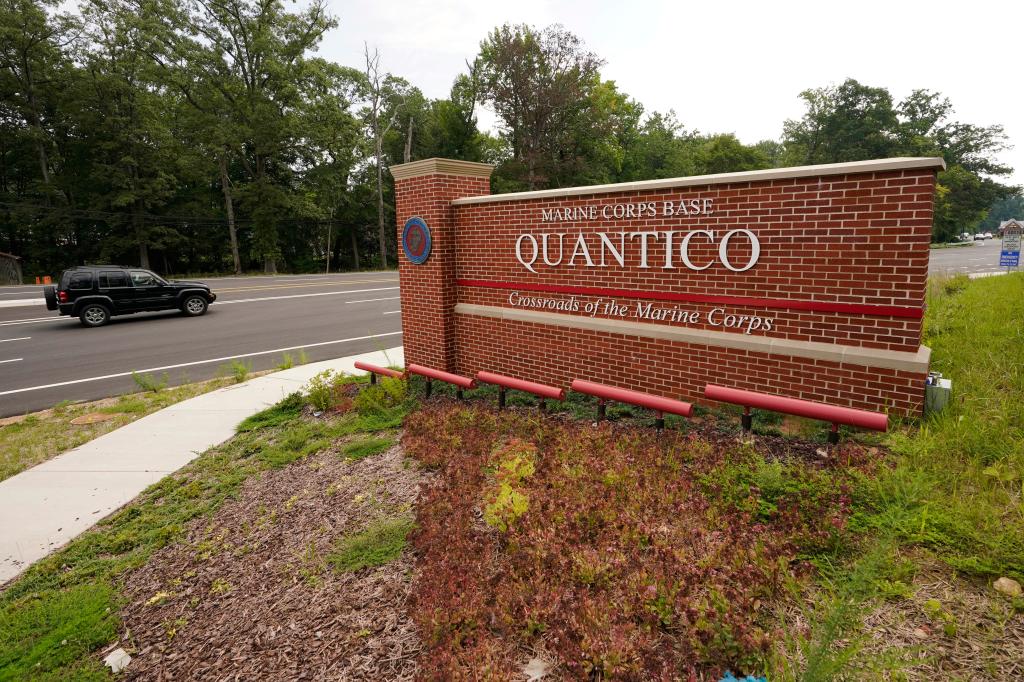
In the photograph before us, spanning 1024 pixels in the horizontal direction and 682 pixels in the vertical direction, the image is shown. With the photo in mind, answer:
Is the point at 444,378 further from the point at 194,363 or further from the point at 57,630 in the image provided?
the point at 194,363

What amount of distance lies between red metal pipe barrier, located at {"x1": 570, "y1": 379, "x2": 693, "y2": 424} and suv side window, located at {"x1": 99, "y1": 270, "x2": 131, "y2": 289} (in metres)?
17.3

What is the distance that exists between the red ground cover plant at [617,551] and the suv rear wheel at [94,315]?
55.5 feet

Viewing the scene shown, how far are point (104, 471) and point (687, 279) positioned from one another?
7165 mm

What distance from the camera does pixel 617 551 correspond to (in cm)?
371

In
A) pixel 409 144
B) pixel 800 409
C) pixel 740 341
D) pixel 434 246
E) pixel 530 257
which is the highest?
pixel 409 144

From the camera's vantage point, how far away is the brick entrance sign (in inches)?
200

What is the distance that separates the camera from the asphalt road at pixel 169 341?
10742 mm

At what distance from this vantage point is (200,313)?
61.7 ft

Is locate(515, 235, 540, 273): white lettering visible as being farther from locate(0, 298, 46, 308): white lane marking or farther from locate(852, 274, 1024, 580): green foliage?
locate(0, 298, 46, 308): white lane marking

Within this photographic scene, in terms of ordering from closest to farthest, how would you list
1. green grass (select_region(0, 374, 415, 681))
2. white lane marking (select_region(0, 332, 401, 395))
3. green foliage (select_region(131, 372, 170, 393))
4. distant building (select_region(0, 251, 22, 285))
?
green grass (select_region(0, 374, 415, 681)), green foliage (select_region(131, 372, 170, 393)), white lane marking (select_region(0, 332, 401, 395)), distant building (select_region(0, 251, 22, 285))

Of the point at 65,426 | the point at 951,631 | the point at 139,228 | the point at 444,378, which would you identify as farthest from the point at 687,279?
the point at 139,228

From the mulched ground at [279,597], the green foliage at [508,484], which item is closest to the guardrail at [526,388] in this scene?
the green foliage at [508,484]

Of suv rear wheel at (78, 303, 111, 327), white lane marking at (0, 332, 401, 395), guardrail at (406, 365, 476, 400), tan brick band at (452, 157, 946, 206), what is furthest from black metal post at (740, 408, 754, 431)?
suv rear wheel at (78, 303, 111, 327)

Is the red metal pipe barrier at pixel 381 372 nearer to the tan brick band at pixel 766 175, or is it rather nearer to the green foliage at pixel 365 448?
the green foliage at pixel 365 448
